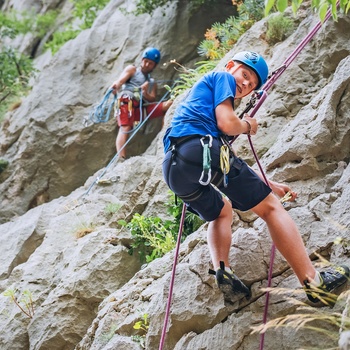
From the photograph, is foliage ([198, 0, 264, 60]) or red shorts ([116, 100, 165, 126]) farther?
red shorts ([116, 100, 165, 126])

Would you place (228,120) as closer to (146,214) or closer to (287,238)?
(287,238)

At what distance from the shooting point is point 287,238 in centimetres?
469

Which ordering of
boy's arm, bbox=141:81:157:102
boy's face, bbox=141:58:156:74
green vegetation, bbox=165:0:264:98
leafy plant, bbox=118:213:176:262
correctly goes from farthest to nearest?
boy's face, bbox=141:58:156:74 → boy's arm, bbox=141:81:157:102 → green vegetation, bbox=165:0:264:98 → leafy plant, bbox=118:213:176:262

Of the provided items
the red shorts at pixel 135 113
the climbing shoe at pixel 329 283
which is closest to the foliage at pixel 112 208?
the red shorts at pixel 135 113

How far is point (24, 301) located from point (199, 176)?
3.63 m

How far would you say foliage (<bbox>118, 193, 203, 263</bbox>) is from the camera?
738cm

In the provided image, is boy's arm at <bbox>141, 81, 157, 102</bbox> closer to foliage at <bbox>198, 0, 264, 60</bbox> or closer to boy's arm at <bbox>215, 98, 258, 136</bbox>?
foliage at <bbox>198, 0, 264, 60</bbox>

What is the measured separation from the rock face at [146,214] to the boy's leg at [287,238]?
29cm

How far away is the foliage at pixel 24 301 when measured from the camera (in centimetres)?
750

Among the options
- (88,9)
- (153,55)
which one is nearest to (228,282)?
(153,55)

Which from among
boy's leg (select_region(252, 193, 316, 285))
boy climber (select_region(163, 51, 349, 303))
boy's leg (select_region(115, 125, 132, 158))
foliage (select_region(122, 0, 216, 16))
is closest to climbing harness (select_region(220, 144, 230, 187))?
boy climber (select_region(163, 51, 349, 303))

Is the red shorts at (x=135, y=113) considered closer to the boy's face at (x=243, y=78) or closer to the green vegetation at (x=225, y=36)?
the green vegetation at (x=225, y=36)

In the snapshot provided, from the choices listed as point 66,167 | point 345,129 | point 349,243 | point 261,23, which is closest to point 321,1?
point 349,243

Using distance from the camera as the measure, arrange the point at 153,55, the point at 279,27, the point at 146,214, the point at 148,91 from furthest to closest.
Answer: the point at 153,55, the point at 148,91, the point at 279,27, the point at 146,214
